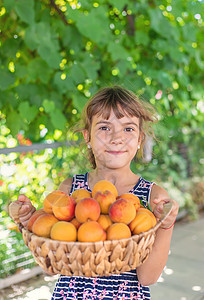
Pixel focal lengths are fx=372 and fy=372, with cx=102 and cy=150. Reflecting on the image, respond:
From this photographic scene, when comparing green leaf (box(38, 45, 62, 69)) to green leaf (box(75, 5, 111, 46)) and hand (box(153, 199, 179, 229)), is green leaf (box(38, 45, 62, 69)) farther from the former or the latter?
hand (box(153, 199, 179, 229))

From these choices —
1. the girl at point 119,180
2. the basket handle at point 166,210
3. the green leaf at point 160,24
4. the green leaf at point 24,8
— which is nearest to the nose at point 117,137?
the girl at point 119,180

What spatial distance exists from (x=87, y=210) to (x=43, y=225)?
0.12m

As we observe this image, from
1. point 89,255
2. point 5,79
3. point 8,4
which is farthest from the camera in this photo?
point 5,79

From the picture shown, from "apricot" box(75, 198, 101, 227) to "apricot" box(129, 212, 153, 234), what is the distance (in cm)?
10

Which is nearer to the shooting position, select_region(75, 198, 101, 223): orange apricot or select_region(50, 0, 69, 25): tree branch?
select_region(75, 198, 101, 223): orange apricot

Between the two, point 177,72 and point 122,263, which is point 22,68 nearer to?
point 177,72

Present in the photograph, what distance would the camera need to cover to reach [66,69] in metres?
2.50

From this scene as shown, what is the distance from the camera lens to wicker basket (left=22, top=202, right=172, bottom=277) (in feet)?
2.86

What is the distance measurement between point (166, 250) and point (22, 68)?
→ 5.15ft

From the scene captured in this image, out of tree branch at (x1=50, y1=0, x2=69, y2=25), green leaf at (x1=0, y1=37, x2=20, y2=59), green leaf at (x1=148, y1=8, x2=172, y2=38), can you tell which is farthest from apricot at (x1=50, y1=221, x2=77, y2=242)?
green leaf at (x1=148, y1=8, x2=172, y2=38)

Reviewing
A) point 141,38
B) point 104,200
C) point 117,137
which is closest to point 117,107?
point 117,137

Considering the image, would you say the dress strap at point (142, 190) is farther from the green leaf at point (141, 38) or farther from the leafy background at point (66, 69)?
the green leaf at point (141, 38)

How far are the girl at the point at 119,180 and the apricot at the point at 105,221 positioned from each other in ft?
0.59

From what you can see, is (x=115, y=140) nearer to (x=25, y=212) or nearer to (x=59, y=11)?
(x=25, y=212)
